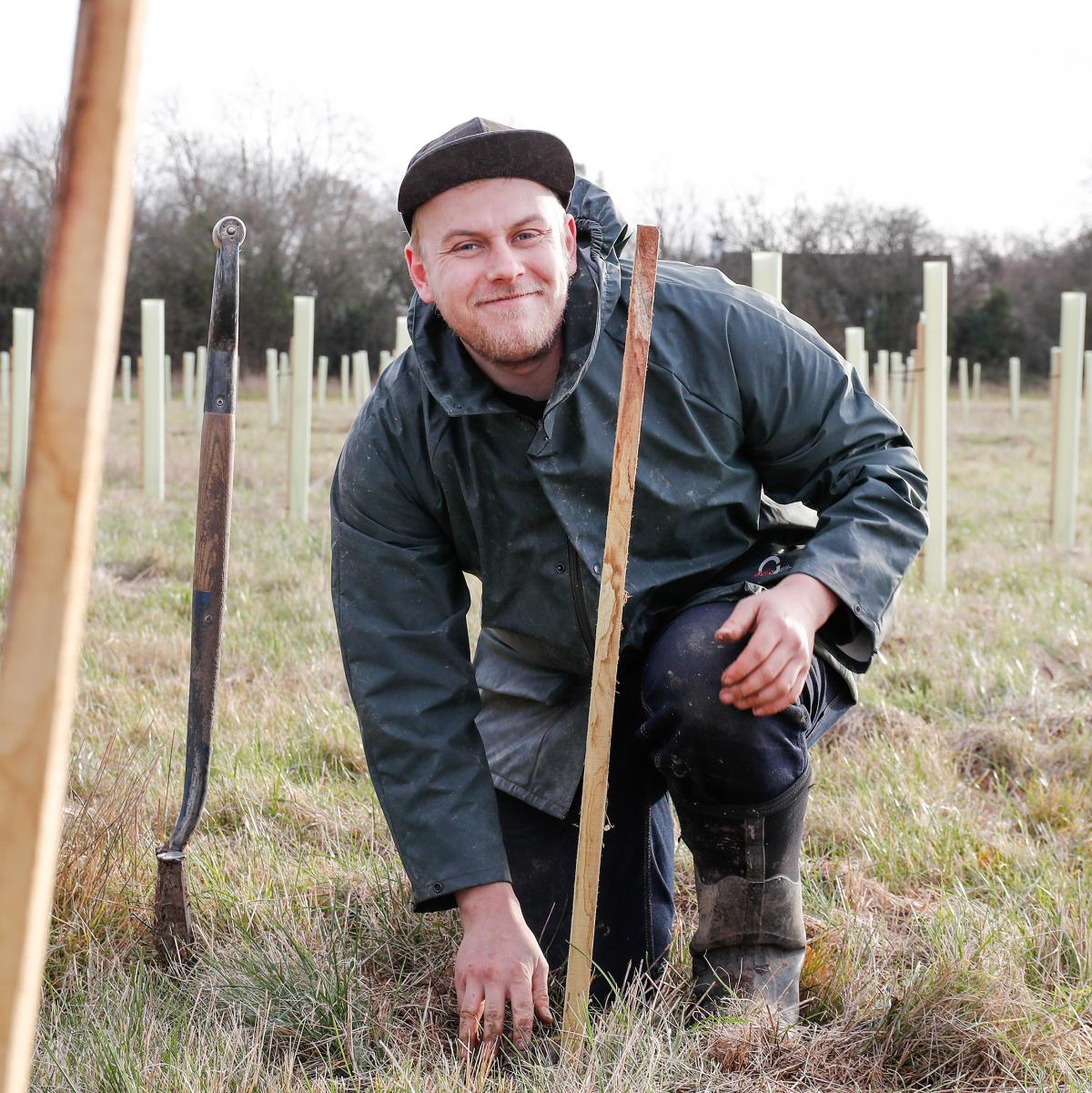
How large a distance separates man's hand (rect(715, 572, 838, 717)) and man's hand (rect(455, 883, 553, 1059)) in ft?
1.51

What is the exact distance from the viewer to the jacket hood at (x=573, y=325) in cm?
190

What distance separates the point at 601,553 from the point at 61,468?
140 centimetres

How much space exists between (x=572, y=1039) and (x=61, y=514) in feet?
4.17

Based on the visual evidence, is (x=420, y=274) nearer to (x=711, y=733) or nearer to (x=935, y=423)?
(x=711, y=733)

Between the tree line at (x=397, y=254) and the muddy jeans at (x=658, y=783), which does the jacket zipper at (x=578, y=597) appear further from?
the tree line at (x=397, y=254)

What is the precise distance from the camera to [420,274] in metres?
2.09

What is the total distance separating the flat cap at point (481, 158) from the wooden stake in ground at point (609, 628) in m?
0.48

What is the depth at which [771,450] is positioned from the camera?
2.04 meters

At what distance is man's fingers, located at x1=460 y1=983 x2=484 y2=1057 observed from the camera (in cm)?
166

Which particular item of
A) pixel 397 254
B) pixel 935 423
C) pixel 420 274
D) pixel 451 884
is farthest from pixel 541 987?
pixel 397 254

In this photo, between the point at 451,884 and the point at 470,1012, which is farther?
the point at 451,884

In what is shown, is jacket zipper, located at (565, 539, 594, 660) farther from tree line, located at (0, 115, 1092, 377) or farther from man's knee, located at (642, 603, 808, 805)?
tree line, located at (0, 115, 1092, 377)

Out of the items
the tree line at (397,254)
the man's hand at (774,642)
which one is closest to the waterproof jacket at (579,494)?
the man's hand at (774,642)

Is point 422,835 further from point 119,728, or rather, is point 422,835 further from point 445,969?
point 119,728
